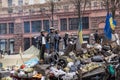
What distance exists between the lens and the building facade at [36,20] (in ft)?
169

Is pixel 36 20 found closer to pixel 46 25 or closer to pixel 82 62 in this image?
pixel 46 25

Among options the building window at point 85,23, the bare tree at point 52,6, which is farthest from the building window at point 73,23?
the bare tree at point 52,6

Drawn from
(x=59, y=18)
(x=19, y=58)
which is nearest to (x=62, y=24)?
(x=59, y=18)

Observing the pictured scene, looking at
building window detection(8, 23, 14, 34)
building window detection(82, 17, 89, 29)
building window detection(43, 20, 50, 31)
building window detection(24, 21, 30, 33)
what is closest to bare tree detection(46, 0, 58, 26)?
building window detection(43, 20, 50, 31)

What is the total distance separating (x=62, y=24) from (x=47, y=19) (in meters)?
2.22

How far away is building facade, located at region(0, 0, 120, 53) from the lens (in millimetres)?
51375

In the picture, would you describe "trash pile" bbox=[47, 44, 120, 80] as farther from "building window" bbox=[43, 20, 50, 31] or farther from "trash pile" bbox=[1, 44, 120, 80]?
"building window" bbox=[43, 20, 50, 31]

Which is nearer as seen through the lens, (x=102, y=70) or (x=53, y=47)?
(x=102, y=70)

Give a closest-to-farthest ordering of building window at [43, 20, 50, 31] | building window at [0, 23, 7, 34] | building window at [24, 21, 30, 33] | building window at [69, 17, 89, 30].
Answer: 1. building window at [69, 17, 89, 30]
2. building window at [43, 20, 50, 31]
3. building window at [24, 21, 30, 33]
4. building window at [0, 23, 7, 34]

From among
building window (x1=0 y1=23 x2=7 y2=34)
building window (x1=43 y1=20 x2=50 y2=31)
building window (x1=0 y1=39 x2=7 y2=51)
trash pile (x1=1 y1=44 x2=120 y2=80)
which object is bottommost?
building window (x1=0 y1=39 x2=7 y2=51)

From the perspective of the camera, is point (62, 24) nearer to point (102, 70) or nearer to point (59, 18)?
point (59, 18)

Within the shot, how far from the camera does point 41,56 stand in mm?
21203

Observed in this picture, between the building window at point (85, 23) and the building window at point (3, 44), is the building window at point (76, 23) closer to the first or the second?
the building window at point (85, 23)

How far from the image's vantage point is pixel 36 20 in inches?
2175
